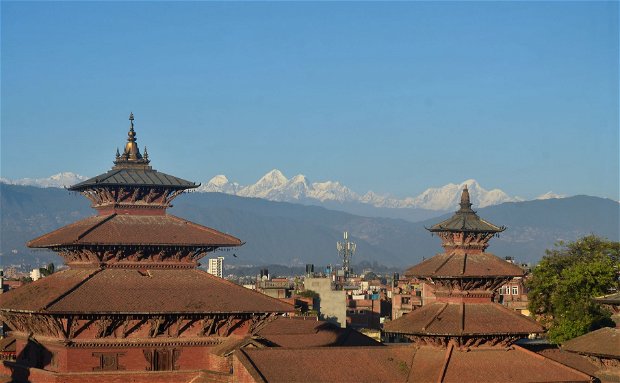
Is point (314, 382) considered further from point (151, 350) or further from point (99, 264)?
point (99, 264)

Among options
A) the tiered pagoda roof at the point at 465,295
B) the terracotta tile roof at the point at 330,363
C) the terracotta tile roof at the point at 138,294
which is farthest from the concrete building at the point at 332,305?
the terracotta tile roof at the point at 330,363

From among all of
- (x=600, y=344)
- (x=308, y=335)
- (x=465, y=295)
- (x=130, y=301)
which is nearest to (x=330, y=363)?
(x=465, y=295)

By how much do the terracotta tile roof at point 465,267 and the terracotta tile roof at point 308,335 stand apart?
24.3ft

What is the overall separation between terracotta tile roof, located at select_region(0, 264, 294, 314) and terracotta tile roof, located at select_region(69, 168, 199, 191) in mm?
3967

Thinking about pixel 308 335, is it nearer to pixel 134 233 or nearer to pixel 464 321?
pixel 134 233

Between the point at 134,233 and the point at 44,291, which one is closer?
the point at 44,291

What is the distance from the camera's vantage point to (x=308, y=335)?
66.5m

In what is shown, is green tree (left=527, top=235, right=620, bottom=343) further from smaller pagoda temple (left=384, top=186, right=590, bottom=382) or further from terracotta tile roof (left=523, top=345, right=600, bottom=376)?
smaller pagoda temple (left=384, top=186, right=590, bottom=382)

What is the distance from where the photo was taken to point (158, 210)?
6275cm

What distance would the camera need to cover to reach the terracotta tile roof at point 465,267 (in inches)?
2261

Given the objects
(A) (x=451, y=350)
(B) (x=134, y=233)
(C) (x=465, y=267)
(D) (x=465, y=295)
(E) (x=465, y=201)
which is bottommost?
(A) (x=451, y=350)

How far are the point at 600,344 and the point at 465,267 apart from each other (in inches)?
263

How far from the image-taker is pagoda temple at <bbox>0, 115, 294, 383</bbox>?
5666 cm

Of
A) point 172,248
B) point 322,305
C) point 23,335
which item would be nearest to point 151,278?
point 172,248
